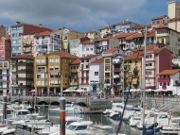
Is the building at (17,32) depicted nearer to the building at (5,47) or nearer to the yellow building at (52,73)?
the building at (5,47)

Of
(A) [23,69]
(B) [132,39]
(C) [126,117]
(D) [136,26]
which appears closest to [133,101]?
(C) [126,117]

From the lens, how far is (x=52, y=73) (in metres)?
95.8

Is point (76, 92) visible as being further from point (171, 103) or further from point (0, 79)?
point (171, 103)

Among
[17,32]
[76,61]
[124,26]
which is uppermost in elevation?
[124,26]

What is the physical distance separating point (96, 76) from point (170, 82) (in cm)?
1943

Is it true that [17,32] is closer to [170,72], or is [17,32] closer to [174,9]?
[174,9]

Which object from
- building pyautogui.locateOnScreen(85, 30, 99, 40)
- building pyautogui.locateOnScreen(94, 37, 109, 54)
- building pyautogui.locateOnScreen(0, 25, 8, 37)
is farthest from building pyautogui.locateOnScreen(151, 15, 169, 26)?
building pyautogui.locateOnScreen(0, 25, 8, 37)

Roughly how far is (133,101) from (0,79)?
170ft

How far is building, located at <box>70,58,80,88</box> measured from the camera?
93625mm

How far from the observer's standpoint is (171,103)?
57.3m

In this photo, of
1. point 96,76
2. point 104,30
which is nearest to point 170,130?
point 96,76

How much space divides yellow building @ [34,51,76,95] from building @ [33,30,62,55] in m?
13.3

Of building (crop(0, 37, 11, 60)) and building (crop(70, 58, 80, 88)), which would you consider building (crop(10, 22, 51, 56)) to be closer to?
building (crop(0, 37, 11, 60))

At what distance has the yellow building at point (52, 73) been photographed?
94438 mm
